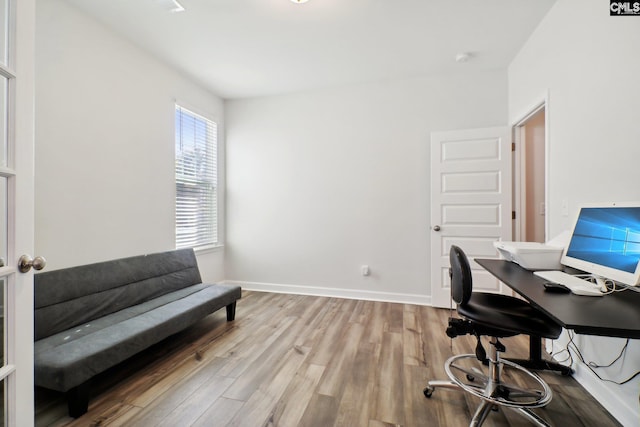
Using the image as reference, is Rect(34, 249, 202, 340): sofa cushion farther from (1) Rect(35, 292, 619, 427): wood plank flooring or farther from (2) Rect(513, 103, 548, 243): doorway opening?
(2) Rect(513, 103, 548, 243): doorway opening

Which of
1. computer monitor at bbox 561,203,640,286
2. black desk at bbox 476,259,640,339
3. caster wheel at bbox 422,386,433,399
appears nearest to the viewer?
black desk at bbox 476,259,640,339

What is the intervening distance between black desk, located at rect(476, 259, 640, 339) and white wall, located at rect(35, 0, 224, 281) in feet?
9.88

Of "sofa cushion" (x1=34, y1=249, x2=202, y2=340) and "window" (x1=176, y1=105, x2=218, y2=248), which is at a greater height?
"window" (x1=176, y1=105, x2=218, y2=248)

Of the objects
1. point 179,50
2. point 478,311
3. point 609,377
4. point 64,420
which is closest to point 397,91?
point 179,50

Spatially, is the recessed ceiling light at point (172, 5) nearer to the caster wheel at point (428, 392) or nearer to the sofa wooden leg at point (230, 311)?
the sofa wooden leg at point (230, 311)

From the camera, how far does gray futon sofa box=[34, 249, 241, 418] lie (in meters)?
1.48

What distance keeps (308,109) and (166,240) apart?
95.1 inches

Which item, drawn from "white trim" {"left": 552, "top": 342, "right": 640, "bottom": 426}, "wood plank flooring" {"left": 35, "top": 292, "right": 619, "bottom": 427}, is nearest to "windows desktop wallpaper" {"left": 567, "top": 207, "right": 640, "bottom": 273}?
"white trim" {"left": 552, "top": 342, "right": 640, "bottom": 426}

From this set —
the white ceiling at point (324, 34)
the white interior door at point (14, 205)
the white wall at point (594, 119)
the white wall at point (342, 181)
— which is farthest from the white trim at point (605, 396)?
the white interior door at point (14, 205)

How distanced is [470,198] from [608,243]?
1.75 meters

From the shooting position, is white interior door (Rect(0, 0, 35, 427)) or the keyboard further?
the keyboard

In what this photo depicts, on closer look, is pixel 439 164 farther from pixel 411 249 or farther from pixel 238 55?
pixel 238 55

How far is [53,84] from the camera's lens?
6.55 feet

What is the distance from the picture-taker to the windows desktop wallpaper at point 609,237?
1217 millimetres
